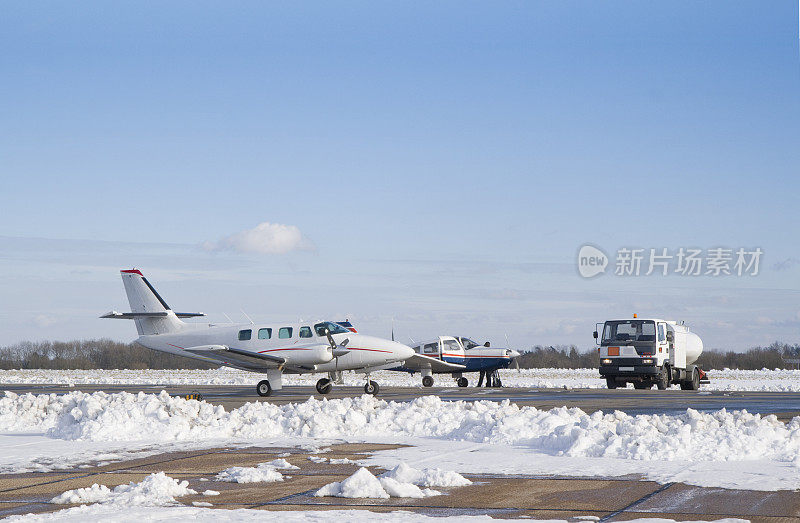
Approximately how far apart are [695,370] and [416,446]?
995 inches

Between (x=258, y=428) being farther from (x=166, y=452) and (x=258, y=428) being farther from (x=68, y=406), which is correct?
(x=68, y=406)

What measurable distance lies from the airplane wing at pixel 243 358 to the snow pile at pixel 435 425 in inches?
388

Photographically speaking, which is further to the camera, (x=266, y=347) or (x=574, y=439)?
(x=266, y=347)

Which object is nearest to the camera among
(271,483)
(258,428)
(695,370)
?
(271,483)

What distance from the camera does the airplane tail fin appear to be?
1280 inches

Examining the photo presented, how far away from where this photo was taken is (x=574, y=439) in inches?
498

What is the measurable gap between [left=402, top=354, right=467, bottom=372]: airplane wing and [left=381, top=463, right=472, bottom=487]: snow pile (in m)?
28.9

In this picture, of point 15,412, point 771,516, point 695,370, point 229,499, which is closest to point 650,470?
point 771,516

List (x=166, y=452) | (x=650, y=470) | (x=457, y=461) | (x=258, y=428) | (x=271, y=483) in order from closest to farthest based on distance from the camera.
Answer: (x=271, y=483)
(x=650, y=470)
(x=457, y=461)
(x=166, y=452)
(x=258, y=428)

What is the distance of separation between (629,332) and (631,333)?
0.08 metres

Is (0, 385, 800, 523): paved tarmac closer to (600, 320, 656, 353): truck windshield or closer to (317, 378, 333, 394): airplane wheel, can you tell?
(317, 378, 333, 394): airplane wheel

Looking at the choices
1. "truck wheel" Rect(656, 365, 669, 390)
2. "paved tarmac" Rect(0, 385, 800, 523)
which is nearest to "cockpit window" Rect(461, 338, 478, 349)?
"truck wheel" Rect(656, 365, 669, 390)

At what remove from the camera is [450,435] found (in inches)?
589

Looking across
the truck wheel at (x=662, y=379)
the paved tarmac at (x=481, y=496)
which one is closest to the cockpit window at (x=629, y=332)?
the truck wheel at (x=662, y=379)
